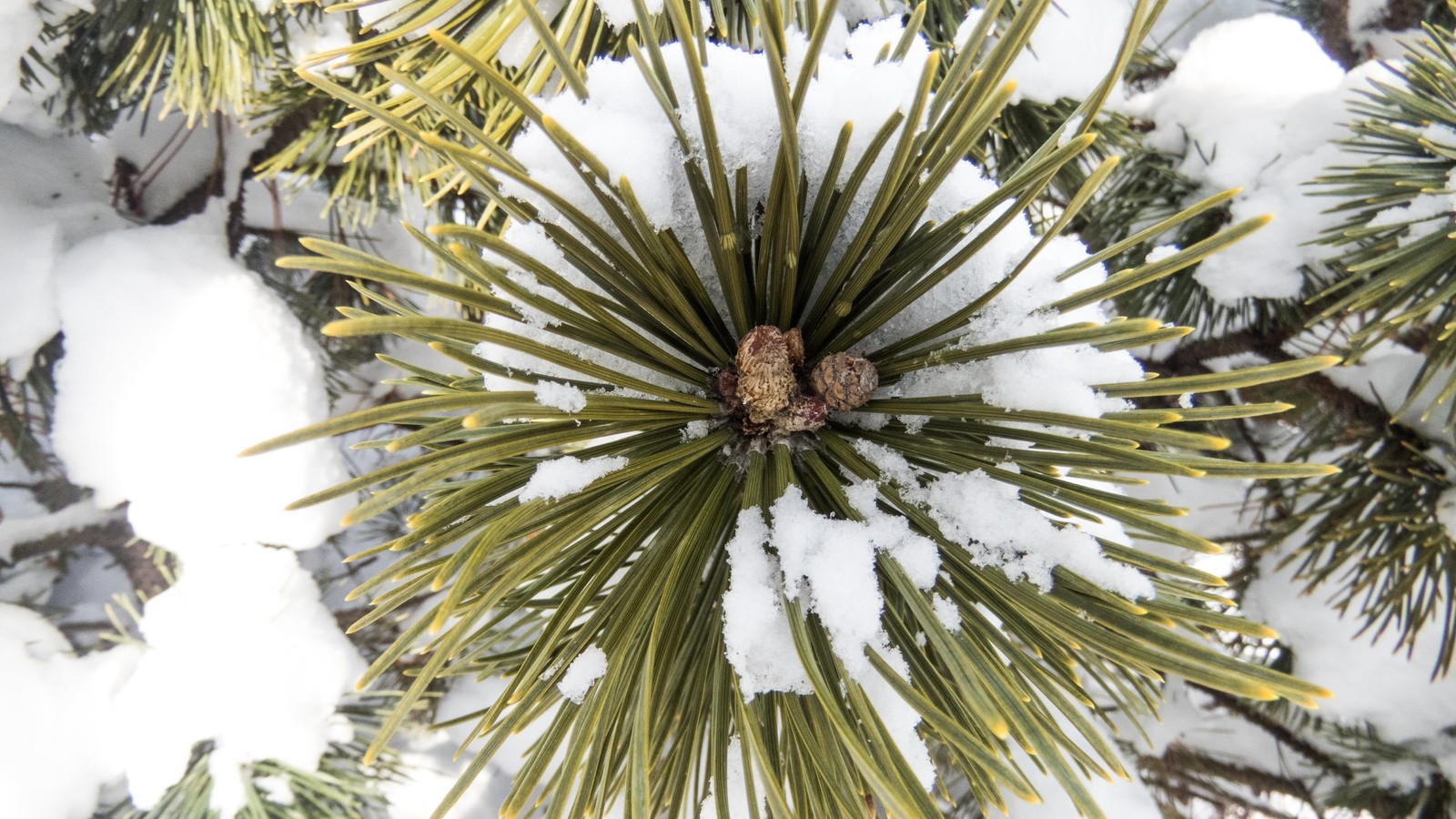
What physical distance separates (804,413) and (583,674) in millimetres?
138

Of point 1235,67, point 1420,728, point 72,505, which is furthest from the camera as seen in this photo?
point 72,505

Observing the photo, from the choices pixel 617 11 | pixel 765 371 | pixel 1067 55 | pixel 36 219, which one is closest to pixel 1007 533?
pixel 765 371

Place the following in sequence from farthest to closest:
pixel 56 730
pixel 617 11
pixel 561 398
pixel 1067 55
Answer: pixel 56 730
pixel 1067 55
pixel 617 11
pixel 561 398

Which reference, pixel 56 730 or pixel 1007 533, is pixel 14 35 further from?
pixel 1007 533

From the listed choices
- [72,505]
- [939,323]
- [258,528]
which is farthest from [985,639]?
[72,505]

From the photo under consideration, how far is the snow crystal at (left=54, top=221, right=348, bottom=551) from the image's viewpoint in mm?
708

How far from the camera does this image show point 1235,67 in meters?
0.79

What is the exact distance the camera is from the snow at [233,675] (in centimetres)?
65

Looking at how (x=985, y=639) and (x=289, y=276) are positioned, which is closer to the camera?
(x=985, y=639)

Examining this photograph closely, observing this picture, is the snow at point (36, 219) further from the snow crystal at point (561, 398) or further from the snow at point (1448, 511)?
the snow at point (1448, 511)

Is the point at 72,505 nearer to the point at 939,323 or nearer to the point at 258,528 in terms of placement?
the point at 258,528

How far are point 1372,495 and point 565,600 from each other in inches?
31.7

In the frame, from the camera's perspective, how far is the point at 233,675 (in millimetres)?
687

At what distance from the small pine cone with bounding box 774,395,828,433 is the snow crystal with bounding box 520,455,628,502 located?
8 cm
